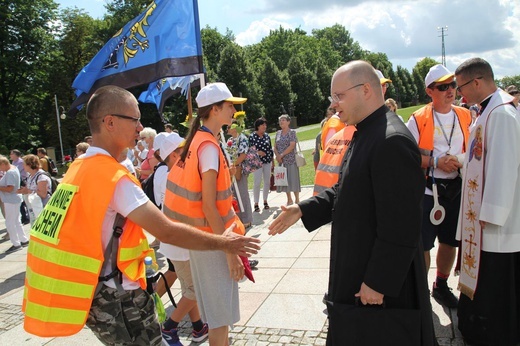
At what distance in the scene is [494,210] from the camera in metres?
3.29

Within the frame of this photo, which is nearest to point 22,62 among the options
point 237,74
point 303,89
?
point 237,74

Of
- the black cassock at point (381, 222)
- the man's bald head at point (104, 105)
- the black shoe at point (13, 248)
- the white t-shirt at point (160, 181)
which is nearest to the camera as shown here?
the black cassock at point (381, 222)

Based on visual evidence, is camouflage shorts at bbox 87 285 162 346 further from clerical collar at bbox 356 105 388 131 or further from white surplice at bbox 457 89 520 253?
white surplice at bbox 457 89 520 253

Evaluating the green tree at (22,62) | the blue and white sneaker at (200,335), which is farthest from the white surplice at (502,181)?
the green tree at (22,62)

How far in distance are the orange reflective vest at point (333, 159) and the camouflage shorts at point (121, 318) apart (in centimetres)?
212

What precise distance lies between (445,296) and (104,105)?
3737 mm

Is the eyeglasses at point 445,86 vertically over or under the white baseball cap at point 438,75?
under

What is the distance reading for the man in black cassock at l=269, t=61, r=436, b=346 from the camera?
216cm

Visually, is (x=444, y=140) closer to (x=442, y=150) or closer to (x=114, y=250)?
(x=442, y=150)

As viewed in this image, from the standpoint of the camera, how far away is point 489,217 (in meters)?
3.31

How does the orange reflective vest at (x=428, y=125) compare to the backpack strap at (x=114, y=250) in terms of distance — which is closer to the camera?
the backpack strap at (x=114, y=250)

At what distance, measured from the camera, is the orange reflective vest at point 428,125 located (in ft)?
14.1

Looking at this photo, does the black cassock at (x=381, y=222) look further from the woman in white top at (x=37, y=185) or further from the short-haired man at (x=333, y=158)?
the woman in white top at (x=37, y=185)

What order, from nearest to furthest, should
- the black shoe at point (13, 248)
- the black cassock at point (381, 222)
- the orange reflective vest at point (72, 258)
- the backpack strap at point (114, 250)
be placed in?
the black cassock at point (381, 222) → the orange reflective vest at point (72, 258) → the backpack strap at point (114, 250) → the black shoe at point (13, 248)
